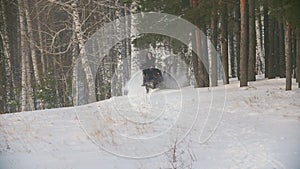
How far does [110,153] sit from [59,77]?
1.01m

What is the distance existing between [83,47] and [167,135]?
2.99ft

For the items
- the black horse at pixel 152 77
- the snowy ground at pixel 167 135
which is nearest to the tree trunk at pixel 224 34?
the snowy ground at pixel 167 135

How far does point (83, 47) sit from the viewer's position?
2693mm

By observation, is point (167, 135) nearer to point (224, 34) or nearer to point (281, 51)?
point (224, 34)

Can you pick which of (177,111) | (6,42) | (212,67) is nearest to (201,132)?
(177,111)

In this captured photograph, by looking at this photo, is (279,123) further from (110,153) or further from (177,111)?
(110,153)

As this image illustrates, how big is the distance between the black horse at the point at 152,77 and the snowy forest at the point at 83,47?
0.31 ft

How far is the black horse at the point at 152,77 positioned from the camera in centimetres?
251

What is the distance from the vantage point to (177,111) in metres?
2.51

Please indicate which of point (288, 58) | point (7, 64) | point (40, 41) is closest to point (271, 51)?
point (288, 58)

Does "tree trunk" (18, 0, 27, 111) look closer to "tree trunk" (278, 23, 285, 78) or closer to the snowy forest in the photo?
the snowy forest

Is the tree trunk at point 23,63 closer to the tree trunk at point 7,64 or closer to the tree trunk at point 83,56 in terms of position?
the tree trunk at point 7,64

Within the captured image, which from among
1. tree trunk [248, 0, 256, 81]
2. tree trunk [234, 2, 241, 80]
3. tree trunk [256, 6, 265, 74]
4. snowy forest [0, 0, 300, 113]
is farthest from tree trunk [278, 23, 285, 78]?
tree trunk [234, 2, 241, 80]

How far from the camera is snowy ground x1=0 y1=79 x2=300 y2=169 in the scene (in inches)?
99.8
